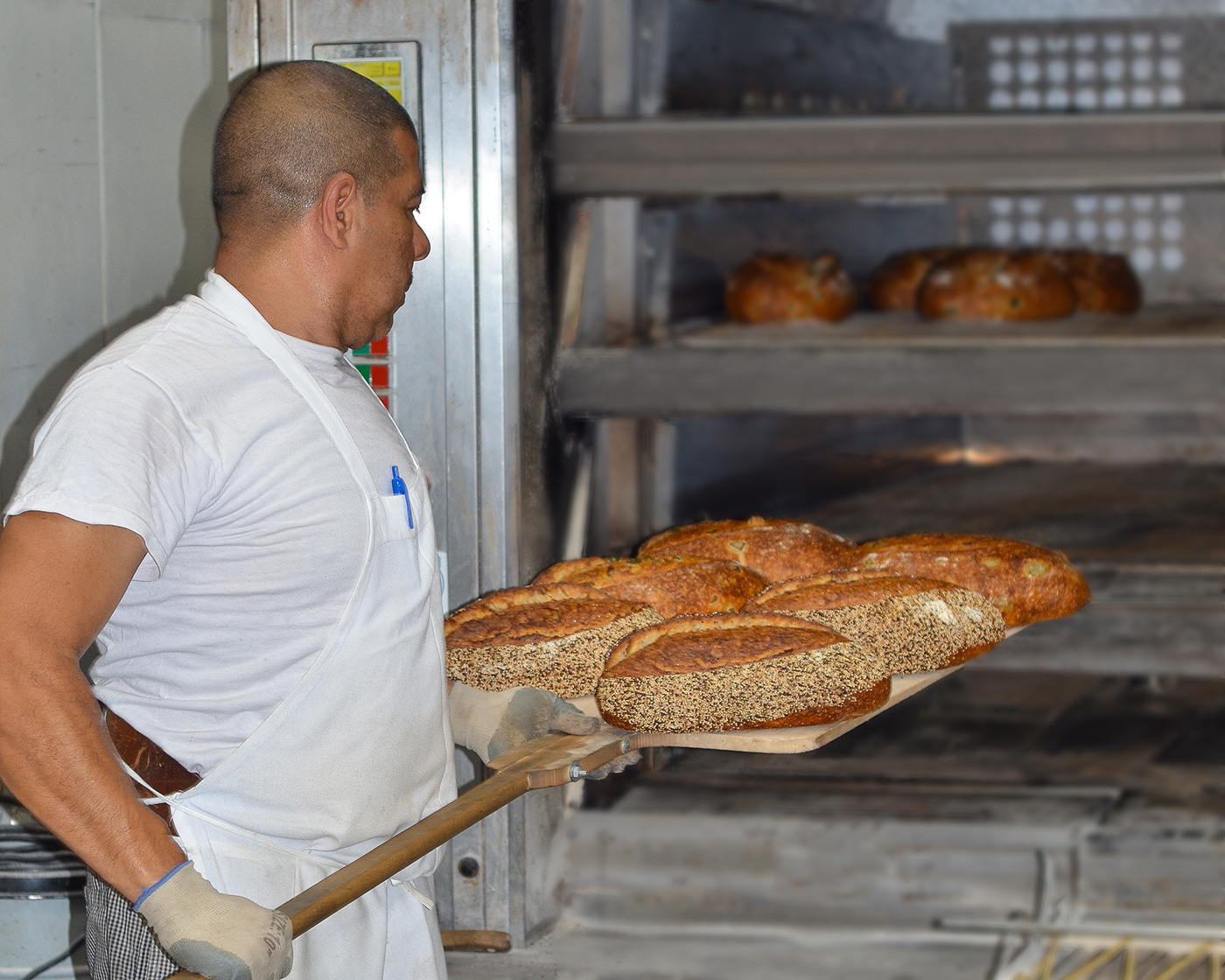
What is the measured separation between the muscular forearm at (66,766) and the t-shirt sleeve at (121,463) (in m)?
0.11

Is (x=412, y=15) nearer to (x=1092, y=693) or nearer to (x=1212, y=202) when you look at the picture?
(x=1092, y=693)

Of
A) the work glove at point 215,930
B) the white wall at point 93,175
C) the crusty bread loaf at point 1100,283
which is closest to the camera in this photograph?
the work glove at point 215,930

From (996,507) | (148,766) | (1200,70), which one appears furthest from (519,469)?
(1200,70)

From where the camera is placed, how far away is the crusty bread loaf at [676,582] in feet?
5.71

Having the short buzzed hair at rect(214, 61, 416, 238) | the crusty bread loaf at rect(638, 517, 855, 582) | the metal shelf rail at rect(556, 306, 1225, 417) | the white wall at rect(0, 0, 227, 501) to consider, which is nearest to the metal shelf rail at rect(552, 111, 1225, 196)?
the metal shelf rail at rect(556, 306, 1225, 417)

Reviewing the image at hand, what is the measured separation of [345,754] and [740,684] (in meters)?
0.44

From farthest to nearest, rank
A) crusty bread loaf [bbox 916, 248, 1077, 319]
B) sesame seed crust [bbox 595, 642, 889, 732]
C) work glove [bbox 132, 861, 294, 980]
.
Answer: crusty bread loaf [bbox 916, 248, 1077, 319]
sesame seed crust [bbox 595, 642, 889, 732]
work glove [bbox 132, 861, 294, 980]

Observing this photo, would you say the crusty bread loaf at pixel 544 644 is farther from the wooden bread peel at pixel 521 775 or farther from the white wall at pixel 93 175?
the white wall at pixel 93 175

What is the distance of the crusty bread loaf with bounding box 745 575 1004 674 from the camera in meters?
1.59

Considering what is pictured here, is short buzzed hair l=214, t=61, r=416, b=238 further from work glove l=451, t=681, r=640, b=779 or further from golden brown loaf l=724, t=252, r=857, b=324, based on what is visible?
golden brown loaf l=724, t=252, r=857, b=324

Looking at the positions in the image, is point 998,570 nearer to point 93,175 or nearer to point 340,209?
point 340,209

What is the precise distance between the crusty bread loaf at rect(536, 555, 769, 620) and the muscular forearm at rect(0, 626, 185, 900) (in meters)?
0.82

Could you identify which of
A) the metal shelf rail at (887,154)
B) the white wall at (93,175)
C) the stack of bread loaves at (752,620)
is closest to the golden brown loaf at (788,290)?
the metal shelf rail at (887,154)

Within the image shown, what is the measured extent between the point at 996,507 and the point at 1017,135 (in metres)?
0.98
